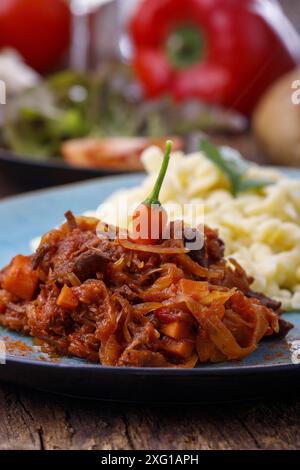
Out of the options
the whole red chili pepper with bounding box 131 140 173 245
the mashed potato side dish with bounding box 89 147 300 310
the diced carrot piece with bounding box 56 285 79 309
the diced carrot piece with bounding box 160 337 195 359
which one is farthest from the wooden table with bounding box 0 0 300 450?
the mashed potato side dish with bounding box 89 147 300 310

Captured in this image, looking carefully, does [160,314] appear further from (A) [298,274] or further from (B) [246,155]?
(B) [246,155]

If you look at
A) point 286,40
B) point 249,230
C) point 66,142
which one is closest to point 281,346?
point 249,230

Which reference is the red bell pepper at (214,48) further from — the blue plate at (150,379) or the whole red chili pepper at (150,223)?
the blue plate at (150,379)

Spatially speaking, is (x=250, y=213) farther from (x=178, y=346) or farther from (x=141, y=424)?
(x=141, y=424)

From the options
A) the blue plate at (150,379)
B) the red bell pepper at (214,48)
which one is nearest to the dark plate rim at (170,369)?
the blue plate at (150,379)

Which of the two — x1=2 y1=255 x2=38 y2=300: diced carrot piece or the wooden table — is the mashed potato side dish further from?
the wooden table

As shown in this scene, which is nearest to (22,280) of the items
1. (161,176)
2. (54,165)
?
(161,176)
